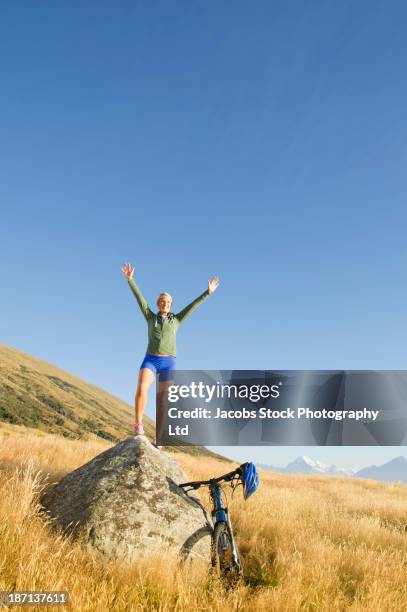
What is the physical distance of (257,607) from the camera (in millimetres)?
5113

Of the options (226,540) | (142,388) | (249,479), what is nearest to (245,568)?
(226,540)

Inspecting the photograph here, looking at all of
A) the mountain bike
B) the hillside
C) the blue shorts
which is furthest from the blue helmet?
the hillside

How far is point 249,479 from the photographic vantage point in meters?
6.21

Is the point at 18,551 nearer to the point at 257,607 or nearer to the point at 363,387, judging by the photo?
the point at 257,607

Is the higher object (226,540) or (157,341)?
(157,341)

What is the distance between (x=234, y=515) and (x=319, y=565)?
2630 millimetres

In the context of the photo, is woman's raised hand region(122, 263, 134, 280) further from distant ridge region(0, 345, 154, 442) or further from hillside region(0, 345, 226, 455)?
distant ridge region(0, 345, 154, 442)

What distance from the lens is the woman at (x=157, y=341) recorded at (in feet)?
26.5

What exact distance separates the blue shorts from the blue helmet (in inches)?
95.6

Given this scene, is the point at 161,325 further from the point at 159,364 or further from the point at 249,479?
the point at 249,479

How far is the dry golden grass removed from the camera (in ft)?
15.4

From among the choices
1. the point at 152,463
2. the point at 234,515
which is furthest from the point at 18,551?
the point at 234,515

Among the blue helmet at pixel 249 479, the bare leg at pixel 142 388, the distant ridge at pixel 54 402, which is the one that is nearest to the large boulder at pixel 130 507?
the bare leg at pixel 142 388

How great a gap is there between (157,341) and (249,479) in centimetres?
293
